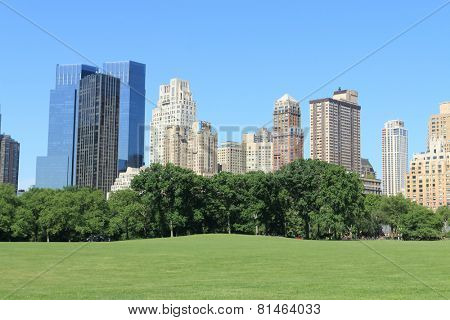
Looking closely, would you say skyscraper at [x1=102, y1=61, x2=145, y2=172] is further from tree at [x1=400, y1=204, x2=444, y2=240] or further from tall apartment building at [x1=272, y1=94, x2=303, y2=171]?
tall apartment building at [x1=272, y1=94, x2=303, y2=171]

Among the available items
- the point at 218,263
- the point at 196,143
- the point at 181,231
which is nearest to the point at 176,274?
the point at 218,263

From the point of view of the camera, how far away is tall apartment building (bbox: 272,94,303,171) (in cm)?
3925

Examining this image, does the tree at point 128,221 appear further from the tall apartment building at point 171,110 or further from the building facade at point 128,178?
the tall apartment building at point 171,110

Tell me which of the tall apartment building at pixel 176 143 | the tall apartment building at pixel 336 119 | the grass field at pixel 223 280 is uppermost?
the tall apartment building at pixel 336 119

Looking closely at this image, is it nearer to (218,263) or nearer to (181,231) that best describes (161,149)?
(218,263)

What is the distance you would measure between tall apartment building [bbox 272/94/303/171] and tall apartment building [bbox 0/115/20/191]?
3337 inches

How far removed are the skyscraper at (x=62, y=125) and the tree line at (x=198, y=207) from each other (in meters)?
39.3

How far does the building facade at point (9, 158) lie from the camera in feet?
415

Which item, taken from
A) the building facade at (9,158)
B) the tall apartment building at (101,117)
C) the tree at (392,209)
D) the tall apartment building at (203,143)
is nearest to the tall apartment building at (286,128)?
the tall apartment building at (203,143)

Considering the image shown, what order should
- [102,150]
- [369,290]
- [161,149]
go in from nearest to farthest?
[369,290], [161,149], [102,150]

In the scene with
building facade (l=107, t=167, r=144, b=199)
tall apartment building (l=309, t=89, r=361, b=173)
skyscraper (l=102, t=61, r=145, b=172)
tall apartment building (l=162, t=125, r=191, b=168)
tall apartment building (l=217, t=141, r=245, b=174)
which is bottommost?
tall apartment building (l=217, t=141, r=245, b=174)

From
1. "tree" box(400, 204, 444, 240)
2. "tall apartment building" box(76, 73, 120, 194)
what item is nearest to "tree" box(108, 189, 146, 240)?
"tall apartment building" box(76, 73, 120, 194)

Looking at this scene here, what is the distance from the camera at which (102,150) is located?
7628 inches

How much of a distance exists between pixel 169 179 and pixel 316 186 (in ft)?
68.7
